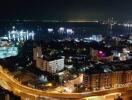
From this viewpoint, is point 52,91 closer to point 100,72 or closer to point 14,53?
point 100,72

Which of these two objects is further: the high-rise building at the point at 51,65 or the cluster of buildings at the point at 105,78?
the high-rise building at the point at 51,65

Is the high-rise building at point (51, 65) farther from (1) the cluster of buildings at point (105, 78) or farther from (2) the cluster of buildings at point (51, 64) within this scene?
(1) the cluster of buildings at point (105, 78)

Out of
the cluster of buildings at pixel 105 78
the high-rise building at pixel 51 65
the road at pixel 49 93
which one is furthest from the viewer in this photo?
the high-rise building at pixel 51 65

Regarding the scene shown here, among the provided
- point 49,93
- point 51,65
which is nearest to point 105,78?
point 49,93

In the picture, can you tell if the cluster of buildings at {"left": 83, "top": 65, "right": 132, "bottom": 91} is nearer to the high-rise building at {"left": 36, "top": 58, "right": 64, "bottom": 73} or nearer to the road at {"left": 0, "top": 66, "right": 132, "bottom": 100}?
the road at {"left": 0, "top": 66, "right": 132, "bottom": 100}

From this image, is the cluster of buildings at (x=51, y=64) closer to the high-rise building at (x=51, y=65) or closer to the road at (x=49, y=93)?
the high-rise building at (x=51, y=65)

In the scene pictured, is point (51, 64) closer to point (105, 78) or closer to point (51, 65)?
point (51, 65)

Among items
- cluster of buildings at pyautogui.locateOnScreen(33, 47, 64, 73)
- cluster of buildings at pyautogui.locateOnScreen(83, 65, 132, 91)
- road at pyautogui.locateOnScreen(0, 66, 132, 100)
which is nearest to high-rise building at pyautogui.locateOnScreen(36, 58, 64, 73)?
cluster of buildings at pyautogui.locateOnScreen(33, 47, 64, 73)

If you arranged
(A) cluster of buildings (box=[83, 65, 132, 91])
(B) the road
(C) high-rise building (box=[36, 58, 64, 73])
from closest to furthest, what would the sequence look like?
(B) the road < (A) cluster of buildings (box=[83, 65, 132, 91]) < (C) high-rise building (box=[36, 58, 64, 73])

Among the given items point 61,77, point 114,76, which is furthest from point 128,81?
point 61,77

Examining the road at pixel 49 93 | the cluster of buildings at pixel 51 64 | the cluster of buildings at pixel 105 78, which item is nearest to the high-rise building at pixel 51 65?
the cluster of buildings at pixel 51 64

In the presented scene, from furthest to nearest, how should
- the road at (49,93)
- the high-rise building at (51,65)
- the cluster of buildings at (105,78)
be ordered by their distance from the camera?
the high-rise building at (51,65) < the cluster of buildings at (105,78) < the road at (49,93)
